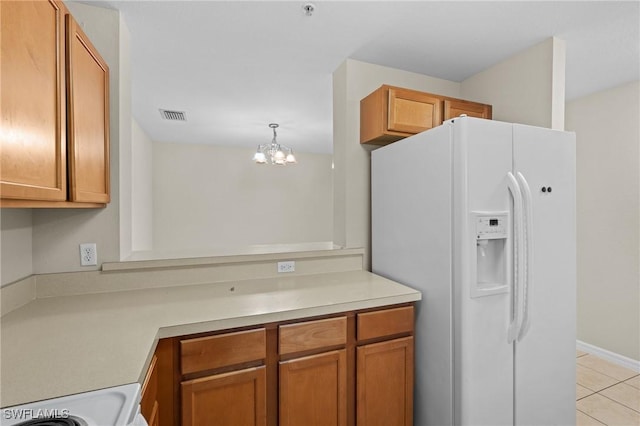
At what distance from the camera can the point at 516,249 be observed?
1.48 meters

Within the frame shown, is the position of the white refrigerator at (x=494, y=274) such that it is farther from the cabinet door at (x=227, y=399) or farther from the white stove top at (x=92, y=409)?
the white stove top at (x=92, y=409)

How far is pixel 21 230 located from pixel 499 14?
2830 mm

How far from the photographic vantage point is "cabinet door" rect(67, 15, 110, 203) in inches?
45.6

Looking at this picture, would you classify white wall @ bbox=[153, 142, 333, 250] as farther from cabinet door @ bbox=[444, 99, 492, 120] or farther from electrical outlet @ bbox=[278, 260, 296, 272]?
cabinet door @ bbox=[444, 99, 492, 120]

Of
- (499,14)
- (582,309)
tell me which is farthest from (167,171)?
(582,309)

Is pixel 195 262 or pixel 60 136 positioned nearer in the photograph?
pixel 60 136

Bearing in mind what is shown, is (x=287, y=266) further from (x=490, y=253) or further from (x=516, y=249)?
(x=516, y=249)

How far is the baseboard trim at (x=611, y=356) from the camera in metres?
2.52

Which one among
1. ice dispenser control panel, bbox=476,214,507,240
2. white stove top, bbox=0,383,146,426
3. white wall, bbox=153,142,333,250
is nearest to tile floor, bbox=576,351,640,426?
ice dispenser control panel, bbox=476,214,507,240

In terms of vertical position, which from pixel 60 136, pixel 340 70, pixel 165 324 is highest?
pixel 340 70

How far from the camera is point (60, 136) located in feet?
3.57

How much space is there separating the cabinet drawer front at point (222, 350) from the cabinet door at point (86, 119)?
2.51 feet

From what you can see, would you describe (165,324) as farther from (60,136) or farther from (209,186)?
(209,186)

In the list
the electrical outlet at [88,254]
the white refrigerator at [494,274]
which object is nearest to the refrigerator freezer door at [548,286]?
the white refrigerator at [494,274]
